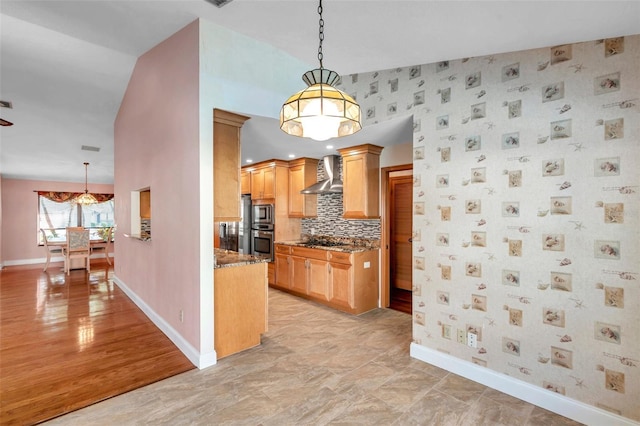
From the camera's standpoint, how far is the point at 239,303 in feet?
9.76

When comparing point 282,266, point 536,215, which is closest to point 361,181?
point 282,266

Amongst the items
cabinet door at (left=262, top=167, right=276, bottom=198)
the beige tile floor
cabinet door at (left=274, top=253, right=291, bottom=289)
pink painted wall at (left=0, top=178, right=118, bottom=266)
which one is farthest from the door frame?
pink painted wall at (left=0, top=178, right=118, bottom=266)

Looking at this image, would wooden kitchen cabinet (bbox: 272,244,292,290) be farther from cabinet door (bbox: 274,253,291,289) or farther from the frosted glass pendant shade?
the frosted glass pendant shade

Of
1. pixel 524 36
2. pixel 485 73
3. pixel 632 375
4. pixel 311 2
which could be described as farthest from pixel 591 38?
Answer: pixel 632 375

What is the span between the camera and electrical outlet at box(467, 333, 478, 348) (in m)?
2.49

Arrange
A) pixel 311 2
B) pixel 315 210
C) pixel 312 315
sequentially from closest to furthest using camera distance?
1. pixel 311 2
2. pixel 312 315
3. pixel 315 210

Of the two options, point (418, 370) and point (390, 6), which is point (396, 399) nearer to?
point (418, 370)

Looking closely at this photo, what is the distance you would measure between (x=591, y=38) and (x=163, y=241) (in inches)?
156

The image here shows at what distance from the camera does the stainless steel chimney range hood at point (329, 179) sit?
185 inches

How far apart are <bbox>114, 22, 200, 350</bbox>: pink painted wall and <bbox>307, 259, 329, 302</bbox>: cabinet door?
6.27ft

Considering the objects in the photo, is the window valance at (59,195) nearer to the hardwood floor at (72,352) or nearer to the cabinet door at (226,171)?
the hardwood floor at (72,352)

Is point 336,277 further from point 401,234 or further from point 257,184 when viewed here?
point 257,184

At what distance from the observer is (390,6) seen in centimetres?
182

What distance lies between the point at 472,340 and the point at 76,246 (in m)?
7.97
